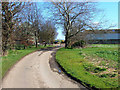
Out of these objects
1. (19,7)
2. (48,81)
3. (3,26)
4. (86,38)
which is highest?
(19,7)

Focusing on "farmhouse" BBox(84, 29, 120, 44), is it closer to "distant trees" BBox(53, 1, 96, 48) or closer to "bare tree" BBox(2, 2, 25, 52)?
"distant trees" BBox(53, 1, 96, 48)

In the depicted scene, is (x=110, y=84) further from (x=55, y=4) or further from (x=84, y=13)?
(x=55, y=4)

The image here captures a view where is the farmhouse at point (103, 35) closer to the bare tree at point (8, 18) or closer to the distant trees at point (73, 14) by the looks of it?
the distant trees at point (73, 14)

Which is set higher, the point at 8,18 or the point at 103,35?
the point at 8,18

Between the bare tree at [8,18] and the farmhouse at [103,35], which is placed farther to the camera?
the farmhouse at [103,35]

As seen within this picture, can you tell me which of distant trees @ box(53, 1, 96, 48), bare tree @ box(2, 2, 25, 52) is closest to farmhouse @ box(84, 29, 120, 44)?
distant trees @ box(53, 1, 96, 48)

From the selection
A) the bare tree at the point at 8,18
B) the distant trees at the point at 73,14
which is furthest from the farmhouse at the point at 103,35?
the bare tree at the point at 8,18

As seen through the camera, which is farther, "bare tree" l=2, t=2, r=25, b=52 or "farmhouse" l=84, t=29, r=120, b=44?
"farmhouse" l=84, t=29, r=120, b=44

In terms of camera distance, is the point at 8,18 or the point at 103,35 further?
the point at 103,35

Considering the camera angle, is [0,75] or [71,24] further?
[71,24]

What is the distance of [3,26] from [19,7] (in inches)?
94.7

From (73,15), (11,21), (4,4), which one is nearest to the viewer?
(4,4)

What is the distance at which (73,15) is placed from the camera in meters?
17.7

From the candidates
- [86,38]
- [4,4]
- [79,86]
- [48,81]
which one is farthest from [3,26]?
[86,38]
